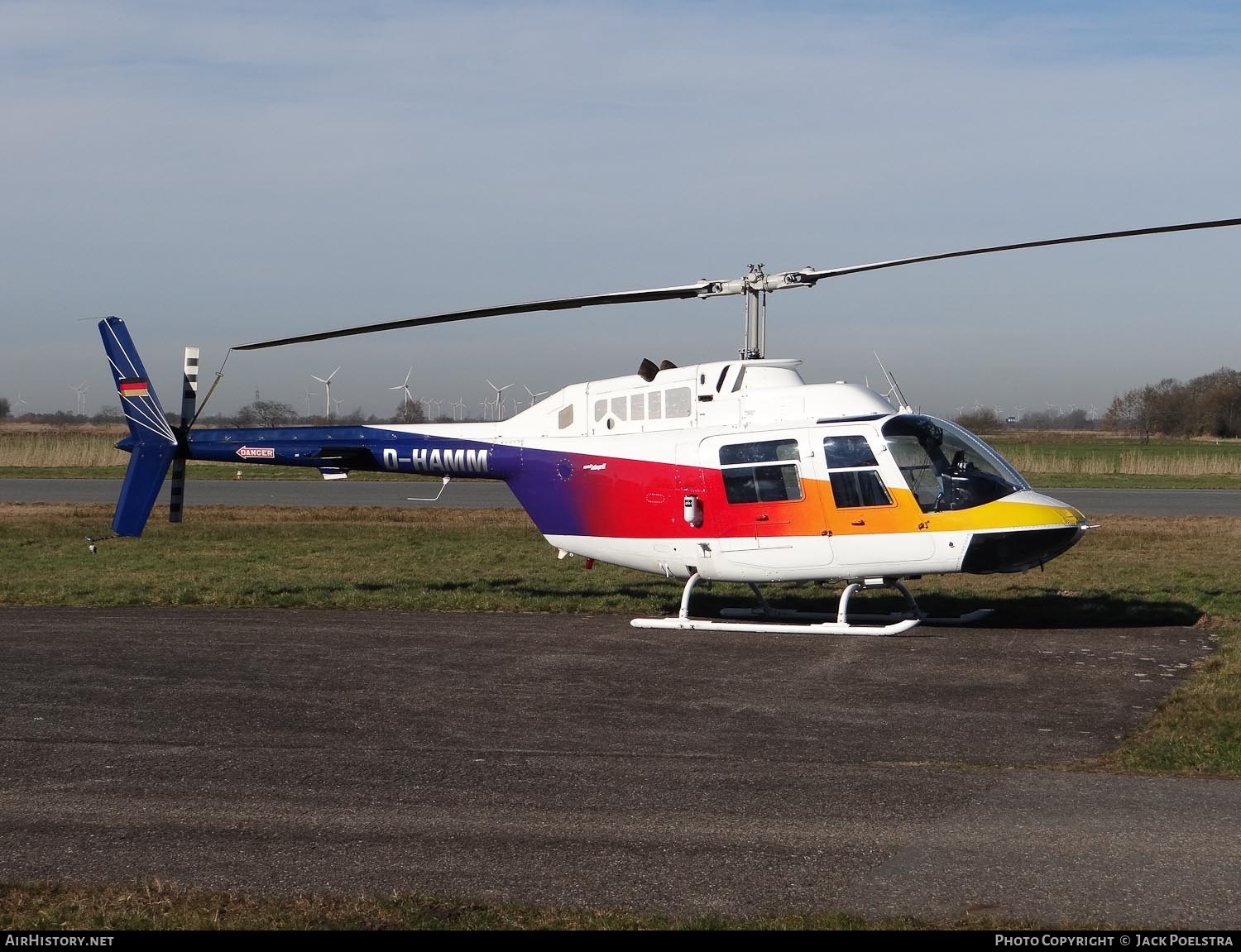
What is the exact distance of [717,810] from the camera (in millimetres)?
7488

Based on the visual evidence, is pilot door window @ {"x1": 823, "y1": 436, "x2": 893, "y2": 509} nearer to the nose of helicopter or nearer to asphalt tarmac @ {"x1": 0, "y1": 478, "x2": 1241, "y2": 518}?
the nose of helicopter

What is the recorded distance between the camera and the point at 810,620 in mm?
15656

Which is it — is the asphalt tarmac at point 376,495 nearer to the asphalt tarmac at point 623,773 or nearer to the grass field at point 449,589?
the grass field at point 449,589

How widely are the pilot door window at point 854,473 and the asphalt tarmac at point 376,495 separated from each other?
1994 centimetres

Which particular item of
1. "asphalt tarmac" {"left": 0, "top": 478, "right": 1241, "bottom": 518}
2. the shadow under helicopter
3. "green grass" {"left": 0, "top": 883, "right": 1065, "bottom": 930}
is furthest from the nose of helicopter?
"asphalt tarmac" {"left": 0, "top": 478, "right": 1241, "bottom": 518}

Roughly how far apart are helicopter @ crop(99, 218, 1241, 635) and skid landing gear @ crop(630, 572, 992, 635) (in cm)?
3

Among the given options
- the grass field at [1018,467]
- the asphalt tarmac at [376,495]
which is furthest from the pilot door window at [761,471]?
the grass field at [1018,467]

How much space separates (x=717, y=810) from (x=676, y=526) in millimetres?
7514

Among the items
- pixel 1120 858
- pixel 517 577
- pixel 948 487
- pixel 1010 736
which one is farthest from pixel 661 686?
pixel 517 577

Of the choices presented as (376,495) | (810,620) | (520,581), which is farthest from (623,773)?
(376,495)

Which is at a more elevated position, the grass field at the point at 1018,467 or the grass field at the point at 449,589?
the grass field at the point at 1018,467

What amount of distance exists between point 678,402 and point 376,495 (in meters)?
24.6

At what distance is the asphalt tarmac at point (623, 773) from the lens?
247 inches
